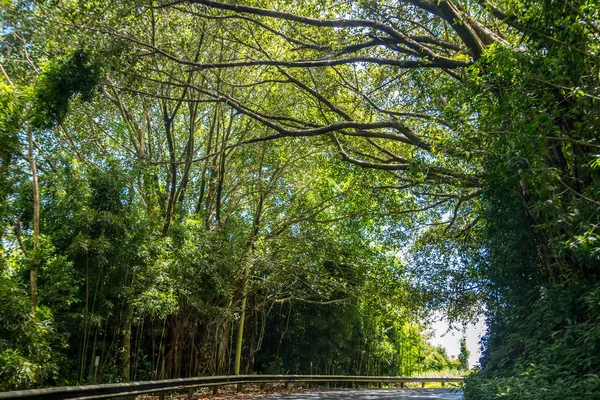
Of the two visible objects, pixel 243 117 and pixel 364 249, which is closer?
pixel 243 117

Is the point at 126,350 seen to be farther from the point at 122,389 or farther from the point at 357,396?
the point at 357,396

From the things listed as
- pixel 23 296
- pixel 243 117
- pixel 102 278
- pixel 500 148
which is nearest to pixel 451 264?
pixel 243 117

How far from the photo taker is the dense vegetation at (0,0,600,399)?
6.86 meters

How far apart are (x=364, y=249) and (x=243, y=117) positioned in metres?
6.15

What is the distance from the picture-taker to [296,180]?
18281mm

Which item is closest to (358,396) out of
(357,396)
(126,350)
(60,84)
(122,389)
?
(357,396)

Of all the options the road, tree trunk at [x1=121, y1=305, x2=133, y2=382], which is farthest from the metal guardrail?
tree trunk at [x1=121, y1=305, x2=133, y2=382]

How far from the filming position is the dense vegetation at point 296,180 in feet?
22.5

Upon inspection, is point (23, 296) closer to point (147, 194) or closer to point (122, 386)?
point (122, 386)

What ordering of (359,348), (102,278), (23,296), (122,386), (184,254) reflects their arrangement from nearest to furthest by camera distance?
(23,296) → (122,386) → (102,278) → (184,254) → (359,348)

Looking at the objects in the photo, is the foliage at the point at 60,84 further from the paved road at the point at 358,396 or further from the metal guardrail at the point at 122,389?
the paved road at the point at 358,396

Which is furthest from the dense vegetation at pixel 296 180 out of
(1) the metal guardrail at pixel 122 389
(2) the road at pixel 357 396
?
(2) the road at pixel 357 396

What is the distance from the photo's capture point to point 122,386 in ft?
29.0

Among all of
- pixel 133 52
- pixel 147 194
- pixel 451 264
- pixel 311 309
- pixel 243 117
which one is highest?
pixel 243 117
